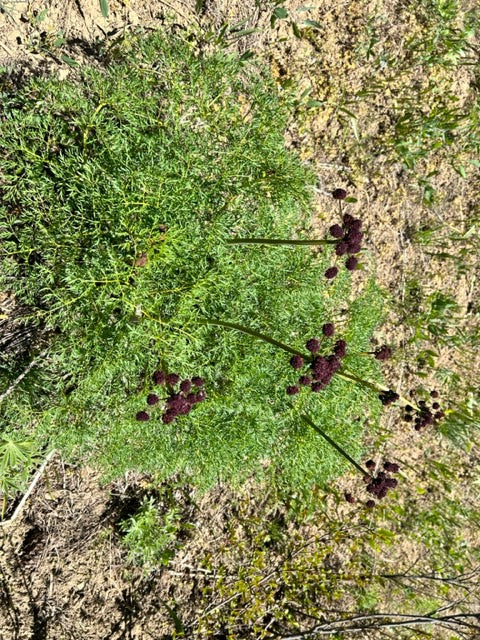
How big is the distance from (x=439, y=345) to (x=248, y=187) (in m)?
2.76

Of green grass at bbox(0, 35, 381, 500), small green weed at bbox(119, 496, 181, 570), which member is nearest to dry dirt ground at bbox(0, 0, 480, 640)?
small green weed at bbox(119, 496, 181, 570)

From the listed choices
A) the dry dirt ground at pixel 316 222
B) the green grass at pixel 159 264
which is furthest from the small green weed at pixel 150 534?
the green grass at pixel 159 264

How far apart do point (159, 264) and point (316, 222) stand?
5.76 feet

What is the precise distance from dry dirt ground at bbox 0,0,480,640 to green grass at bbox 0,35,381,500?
0.43 meters

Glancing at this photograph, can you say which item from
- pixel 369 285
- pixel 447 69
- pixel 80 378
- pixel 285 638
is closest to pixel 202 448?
pixel 80 378

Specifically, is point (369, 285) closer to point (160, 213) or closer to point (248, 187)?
point (248, 187)

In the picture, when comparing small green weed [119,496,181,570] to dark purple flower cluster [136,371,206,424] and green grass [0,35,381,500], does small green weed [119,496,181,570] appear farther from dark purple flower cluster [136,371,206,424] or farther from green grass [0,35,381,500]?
dark purple flower cluster [136,371,206,424]

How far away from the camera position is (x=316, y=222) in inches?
178

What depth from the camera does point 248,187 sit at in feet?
11.3

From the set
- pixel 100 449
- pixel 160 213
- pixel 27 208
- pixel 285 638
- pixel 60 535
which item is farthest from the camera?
pixel 285 638

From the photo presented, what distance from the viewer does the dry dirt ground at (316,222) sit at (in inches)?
150

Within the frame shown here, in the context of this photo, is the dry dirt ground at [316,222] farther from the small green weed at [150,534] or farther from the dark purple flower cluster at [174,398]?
the dark purple flower cluster at [174,398]

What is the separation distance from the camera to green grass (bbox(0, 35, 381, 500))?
3.17 metres

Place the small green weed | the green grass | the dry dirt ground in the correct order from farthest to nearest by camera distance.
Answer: the small green weed
the dry dirt ground
the green grass
